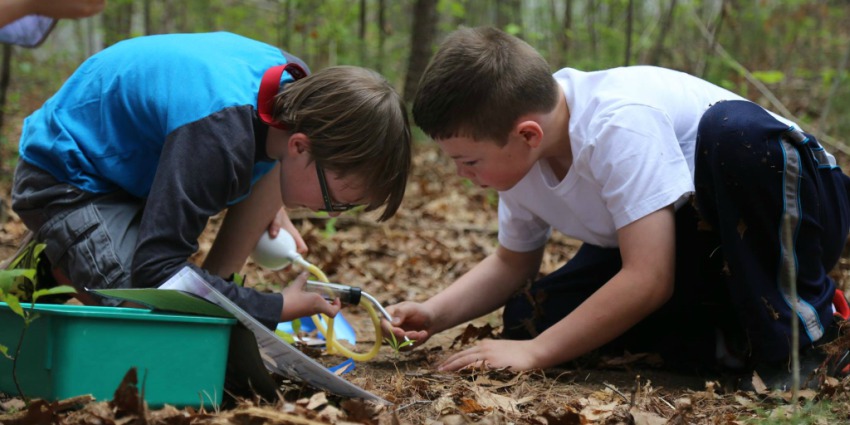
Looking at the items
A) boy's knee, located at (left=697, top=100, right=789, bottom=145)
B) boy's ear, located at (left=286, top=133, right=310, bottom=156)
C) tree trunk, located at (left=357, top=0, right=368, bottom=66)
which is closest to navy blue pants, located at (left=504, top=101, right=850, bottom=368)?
boy's knee, located at (left=697, top=100, right=789, bottom=145)

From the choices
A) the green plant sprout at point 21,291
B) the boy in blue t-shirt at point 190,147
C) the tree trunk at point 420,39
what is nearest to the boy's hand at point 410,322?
the boy in blue t-shirt at point 190,147

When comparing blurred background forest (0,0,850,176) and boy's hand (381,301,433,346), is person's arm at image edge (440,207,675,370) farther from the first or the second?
blurred background forest (0,0,850,176)

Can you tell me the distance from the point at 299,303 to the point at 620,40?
304 inches

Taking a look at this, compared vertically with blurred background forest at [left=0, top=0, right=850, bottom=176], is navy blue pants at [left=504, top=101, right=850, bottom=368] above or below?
above

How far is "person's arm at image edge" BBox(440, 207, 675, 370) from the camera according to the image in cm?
208

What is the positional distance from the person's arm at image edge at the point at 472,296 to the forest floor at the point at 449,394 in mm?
85

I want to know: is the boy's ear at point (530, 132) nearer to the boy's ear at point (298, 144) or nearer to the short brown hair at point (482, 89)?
the short brown hair at point (482, 89)

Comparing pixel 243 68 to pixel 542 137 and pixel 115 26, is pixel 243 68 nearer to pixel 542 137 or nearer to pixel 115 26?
pixel 542 137

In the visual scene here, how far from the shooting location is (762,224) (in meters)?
2.10

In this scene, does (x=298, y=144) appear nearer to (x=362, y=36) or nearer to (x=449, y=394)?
(x=449, y=394)

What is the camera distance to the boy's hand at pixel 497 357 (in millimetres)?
2193

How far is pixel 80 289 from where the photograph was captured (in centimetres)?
231

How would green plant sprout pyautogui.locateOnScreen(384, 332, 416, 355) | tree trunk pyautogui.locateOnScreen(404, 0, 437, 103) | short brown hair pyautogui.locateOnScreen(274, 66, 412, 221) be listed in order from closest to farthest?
1. short brown hair pyautogui.locateOnScreen(274, 66, 412, 221)
2. green plant sprout pyautogui.locateOnScreen(384, 332, 416, 355)
3. tree trunk pyautogui.locateOnScreen(404, 0, 437, 103)

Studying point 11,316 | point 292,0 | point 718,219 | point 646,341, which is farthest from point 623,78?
point 292,0
